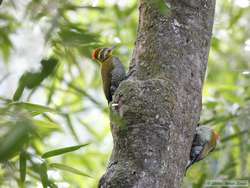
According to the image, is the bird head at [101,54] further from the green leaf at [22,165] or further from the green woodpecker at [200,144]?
the green leaf at [22,165]

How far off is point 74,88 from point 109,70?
763 millimetres

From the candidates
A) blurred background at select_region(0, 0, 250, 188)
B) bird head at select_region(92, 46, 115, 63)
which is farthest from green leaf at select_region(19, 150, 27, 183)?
bird head at select_region(92, 46, 115, 63)

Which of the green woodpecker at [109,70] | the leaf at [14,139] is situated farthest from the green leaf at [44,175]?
the leaf at [14,139]

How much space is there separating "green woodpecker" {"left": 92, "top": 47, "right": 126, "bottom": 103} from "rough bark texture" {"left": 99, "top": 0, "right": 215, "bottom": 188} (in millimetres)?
402

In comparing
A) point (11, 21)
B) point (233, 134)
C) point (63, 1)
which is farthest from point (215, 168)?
point (63, 1)

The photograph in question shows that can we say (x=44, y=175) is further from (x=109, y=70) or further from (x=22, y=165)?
(x=109, y=70)

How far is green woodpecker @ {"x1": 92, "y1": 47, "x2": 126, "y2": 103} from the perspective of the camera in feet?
8.14

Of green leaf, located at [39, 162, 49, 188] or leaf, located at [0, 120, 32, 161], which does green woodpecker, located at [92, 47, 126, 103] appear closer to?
green leaf, located at [39, 162, 49, 188]

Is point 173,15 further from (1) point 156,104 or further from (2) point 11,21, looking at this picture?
(2) point 11,21

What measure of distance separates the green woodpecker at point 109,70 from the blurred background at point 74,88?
0.09 meters

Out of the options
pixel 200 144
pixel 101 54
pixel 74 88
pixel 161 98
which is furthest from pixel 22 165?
pixel 74 88

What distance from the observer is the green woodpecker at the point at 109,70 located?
248 cm

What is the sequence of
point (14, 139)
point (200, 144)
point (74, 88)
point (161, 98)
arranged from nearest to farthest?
1. point (14, 139)
2. point (161, 98)
3. point (200, 144)
4. point (74, 88)

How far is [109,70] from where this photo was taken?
261 cm
